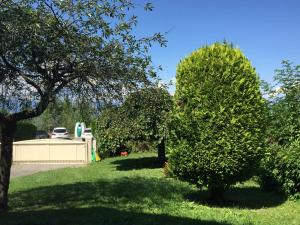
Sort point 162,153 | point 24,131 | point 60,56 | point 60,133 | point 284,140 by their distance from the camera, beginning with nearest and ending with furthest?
point 60,56 < point 284,140 < point 162,153 < point 24,131 < point 60,133

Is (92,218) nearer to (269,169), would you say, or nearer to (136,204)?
(136,204)

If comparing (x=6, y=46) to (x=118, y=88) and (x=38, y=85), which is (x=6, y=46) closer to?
(x=38, y=85)

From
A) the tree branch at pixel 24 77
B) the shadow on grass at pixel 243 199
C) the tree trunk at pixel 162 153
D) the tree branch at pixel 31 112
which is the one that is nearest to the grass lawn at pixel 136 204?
the shadow on grass at pixel 243 199

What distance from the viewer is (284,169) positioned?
1095 cm

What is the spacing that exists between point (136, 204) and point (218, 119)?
2407mm

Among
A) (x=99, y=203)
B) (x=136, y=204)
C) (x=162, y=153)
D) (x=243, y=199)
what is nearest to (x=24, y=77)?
(x=99, y=203)

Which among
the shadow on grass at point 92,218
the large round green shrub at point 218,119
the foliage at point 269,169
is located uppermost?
the large round green shrub at point 218,119

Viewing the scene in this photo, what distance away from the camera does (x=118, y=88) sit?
936 centimetres

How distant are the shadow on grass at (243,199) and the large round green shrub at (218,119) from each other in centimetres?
57

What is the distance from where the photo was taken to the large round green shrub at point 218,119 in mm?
9727

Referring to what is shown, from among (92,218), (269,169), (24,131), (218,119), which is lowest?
(92,218)

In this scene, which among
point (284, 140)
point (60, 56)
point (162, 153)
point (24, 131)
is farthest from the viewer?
point (24, 131)

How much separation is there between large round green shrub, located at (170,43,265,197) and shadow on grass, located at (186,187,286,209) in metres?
0.57

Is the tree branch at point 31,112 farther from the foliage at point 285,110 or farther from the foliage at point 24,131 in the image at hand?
the foliage at point 24,131
